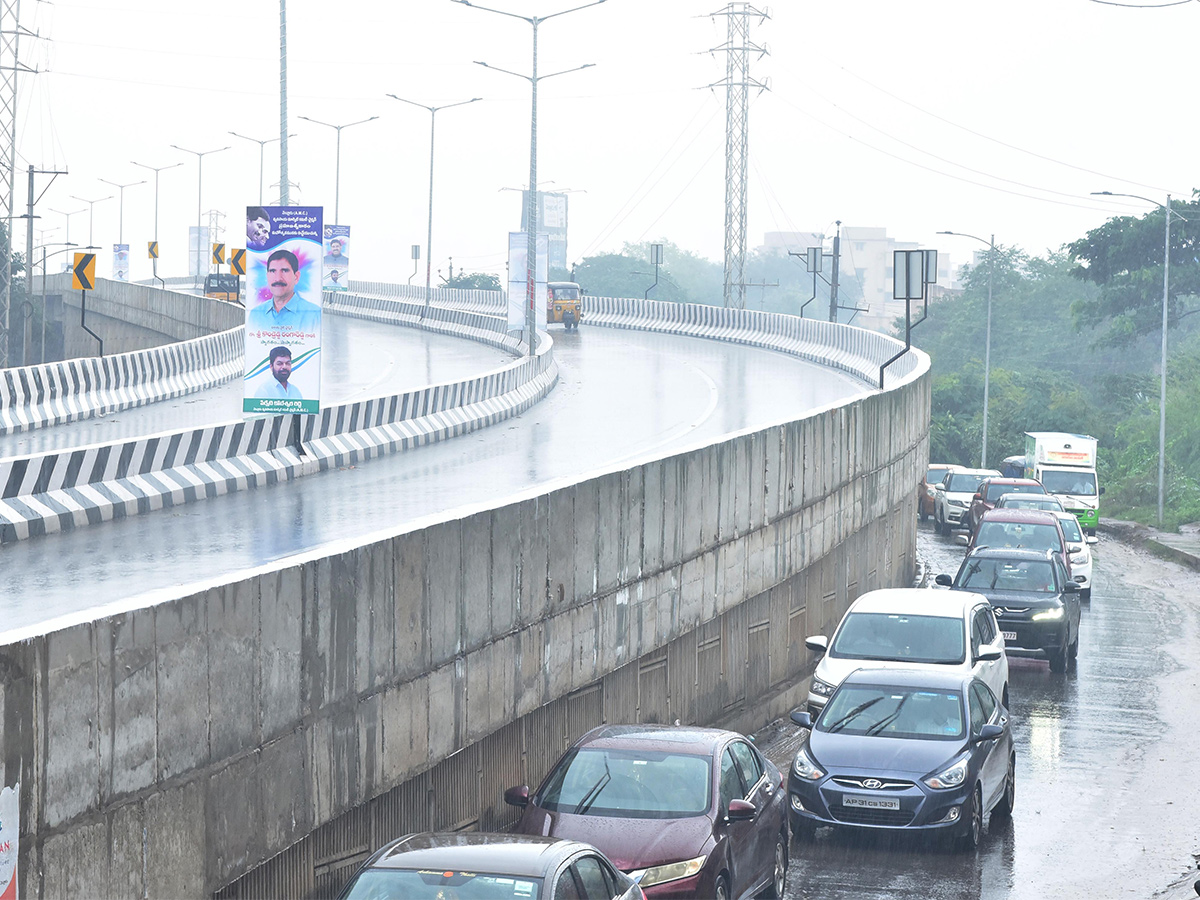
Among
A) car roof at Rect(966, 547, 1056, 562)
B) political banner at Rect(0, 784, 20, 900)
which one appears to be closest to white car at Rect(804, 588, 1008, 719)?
car roof at Rect(966, 547, 1056, 562)

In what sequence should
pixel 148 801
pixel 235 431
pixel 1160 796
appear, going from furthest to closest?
pixel 235 431 < pixel 1160 796 < pixel 148 801

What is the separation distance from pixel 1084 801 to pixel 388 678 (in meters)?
8.78

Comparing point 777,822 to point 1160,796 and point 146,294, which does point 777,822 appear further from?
point 146,294

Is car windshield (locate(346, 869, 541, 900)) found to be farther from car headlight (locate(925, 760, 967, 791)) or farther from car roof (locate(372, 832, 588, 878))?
car headlight (locate(925, 760, 967, 791))

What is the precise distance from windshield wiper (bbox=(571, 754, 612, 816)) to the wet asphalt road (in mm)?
2361

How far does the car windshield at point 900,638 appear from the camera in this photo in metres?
19.1

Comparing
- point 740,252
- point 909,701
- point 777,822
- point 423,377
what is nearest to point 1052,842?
point 909,701

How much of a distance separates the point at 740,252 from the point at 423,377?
2694cm

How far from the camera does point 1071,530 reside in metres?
34.1

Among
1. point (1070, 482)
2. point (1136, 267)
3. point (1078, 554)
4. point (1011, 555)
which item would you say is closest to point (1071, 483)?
point (1070, 482)

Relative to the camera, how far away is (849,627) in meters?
19.5

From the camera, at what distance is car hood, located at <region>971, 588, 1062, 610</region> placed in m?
25.2

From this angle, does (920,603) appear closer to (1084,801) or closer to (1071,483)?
(1084,801)

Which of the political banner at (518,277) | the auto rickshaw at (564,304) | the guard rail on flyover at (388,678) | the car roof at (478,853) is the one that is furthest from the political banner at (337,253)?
the car roof at (478,853)
